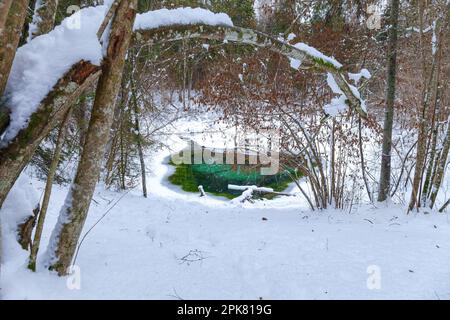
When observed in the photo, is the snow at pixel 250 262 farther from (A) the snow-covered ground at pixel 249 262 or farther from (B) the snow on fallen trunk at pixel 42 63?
(B) the snow on fallen trunk at pixel 42 63

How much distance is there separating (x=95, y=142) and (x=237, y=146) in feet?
19.6

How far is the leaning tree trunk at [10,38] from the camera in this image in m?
2.06

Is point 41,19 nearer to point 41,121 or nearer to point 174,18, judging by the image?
point 174,18

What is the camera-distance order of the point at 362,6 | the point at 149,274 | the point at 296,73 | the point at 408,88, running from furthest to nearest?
the point at 408,88
the point at 296,73
the point at 362,6
the point at 149,274

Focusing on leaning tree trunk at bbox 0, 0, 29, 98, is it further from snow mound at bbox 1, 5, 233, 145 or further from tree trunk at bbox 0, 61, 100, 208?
tree trunk at bbox 0, 61, 100, 208

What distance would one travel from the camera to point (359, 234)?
14.5ft

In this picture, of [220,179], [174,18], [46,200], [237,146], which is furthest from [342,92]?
[220,179]

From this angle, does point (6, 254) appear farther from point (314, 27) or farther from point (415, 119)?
point (415, 119)

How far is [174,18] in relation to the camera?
296cm

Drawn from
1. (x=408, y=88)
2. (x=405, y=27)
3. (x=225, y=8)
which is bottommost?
(x=408, y=88)

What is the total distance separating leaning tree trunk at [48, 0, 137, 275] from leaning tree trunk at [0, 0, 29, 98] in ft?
1.81

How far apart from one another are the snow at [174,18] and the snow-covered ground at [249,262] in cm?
180

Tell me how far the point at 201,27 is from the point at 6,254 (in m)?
2.39

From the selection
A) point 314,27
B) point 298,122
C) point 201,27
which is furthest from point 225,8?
point 201,27
